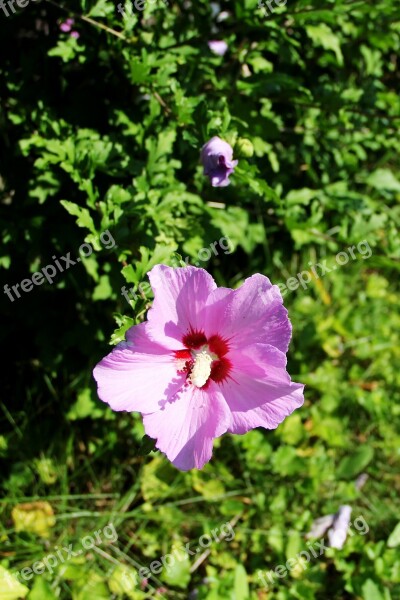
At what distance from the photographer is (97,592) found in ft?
7.81

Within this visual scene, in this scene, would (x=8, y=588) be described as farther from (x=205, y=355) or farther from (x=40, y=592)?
(x=205, y=355)

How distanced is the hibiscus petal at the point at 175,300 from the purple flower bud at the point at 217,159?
495 millimetres

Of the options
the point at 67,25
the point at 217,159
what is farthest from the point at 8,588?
the point at 67,25

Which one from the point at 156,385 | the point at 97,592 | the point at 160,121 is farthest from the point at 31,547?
the point at 160,121

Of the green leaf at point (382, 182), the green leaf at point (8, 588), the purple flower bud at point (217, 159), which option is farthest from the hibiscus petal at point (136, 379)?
the green leaf at point (382, 182)

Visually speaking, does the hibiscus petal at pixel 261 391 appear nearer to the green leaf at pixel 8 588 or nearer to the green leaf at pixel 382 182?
the green leaf at pixel 8 588

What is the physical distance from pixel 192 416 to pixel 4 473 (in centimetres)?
141

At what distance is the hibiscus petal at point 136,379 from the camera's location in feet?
5.07

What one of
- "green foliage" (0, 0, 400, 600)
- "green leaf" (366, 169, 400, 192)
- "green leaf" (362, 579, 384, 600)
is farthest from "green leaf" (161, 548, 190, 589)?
"green leaf" (366, 169, 400, 192)

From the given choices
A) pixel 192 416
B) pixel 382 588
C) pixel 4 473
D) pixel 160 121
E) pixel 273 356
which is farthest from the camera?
pixel 4 473

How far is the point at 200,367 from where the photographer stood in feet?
5.34

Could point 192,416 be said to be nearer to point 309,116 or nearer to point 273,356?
point 273,356

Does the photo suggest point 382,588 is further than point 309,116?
No

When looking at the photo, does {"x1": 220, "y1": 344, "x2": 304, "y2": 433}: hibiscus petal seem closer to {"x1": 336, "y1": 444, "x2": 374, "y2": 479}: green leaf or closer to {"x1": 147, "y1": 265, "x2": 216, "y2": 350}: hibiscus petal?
{"x1": 147, "y1": 265, "x2": 216, "y2": 350}: hibiscus petal
